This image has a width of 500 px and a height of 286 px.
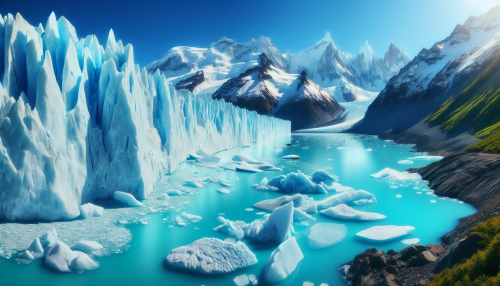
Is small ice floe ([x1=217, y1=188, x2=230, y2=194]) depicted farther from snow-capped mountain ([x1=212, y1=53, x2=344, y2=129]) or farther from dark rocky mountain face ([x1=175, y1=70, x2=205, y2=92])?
dark rocky mountain face ([x1=175, y1=70, x2=205, y2=92])

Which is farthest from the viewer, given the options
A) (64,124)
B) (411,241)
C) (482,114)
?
(482,114)

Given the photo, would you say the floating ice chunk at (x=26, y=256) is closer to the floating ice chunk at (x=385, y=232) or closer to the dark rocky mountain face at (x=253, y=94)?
the floating ice chunk at (x=385, y=232)

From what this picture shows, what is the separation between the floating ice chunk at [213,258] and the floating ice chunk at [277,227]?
684mm

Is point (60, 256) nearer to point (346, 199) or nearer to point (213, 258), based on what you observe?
point (213, 258)

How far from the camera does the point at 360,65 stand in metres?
144

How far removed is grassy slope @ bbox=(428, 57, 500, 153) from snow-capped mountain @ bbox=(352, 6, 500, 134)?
9.11m

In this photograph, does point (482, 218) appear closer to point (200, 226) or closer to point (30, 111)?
point (200, 226)

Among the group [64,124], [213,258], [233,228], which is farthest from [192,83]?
[213,258]

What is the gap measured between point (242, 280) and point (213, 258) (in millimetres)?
532

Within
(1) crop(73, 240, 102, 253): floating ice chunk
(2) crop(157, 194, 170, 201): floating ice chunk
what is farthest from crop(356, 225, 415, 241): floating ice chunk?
(2) crop(157, 194, 170, 201): floating ice chunk

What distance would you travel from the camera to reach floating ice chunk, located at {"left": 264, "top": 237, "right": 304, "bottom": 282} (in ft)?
10.8

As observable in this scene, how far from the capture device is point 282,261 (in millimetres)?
3459

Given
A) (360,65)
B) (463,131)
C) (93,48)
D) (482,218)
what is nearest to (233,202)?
(482,218)

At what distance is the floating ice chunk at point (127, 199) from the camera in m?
6.06
